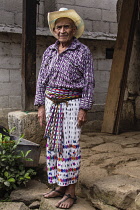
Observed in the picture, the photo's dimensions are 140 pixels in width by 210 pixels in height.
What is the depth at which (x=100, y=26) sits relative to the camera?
622 centimetres

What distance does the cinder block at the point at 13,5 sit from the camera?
17.6ft

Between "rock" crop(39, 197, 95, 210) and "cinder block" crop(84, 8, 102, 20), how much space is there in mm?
3984

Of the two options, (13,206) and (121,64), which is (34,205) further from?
(121,64)

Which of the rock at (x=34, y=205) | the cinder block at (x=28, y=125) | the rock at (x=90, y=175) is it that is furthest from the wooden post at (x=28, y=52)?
the rock at (x=34, y=205)

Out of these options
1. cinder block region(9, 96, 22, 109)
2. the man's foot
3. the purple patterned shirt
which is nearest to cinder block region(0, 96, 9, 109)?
cinder block region(9, 96, 22, 109)

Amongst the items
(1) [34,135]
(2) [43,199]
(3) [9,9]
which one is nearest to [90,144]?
(1) [34,135]

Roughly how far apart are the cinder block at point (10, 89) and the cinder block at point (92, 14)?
1918mm

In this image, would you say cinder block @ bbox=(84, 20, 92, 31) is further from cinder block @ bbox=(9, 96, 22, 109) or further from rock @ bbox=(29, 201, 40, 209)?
rock @ bbox=(29, 201, 40, 209)

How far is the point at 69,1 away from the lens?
5.80 meters

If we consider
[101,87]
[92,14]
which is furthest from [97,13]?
[101,87]

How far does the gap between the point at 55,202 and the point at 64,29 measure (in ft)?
5.24

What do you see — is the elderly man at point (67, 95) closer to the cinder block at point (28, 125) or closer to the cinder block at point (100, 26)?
the cinder block at point (28, 125)

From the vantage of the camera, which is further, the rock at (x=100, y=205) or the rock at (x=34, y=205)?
A: the rock at (x=34, y=205)

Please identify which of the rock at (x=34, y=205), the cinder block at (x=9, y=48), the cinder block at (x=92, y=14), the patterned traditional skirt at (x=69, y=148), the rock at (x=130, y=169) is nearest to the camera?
the patterned traditional skirt at (x=69, y=148)
